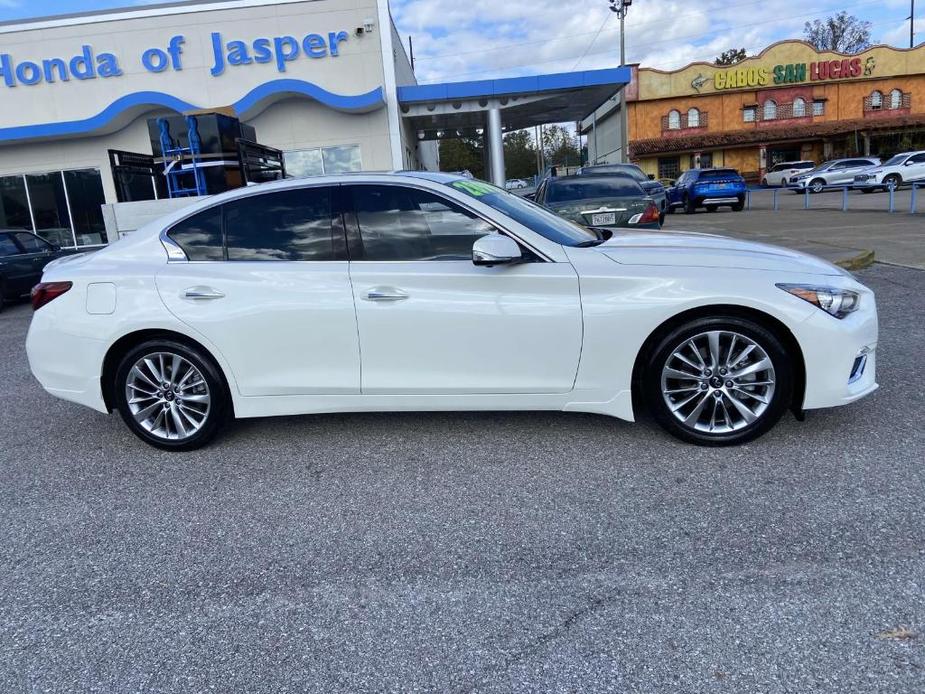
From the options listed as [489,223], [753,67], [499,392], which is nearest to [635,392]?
[499,392]

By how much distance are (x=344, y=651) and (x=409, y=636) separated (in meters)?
0.23

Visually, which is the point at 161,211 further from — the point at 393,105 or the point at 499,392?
the point at 393,105

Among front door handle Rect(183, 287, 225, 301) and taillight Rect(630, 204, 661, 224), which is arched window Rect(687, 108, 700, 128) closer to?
taillight Rect(630, 204, 661, 224)

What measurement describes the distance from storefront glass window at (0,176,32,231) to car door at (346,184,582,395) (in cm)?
2026

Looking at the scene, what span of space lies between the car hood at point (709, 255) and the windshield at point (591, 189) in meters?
6.67

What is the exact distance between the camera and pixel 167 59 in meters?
19.2

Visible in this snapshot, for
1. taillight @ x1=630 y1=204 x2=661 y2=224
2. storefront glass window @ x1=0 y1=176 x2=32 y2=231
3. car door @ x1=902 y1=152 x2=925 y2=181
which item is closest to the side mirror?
taillight @ x1=630 y1=204 x2=661 y2=224

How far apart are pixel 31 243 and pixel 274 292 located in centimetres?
1115

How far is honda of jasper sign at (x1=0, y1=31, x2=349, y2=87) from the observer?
63.0ft

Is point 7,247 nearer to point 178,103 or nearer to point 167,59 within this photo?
point 178,103

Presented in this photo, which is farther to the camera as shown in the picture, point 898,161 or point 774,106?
point 774,106

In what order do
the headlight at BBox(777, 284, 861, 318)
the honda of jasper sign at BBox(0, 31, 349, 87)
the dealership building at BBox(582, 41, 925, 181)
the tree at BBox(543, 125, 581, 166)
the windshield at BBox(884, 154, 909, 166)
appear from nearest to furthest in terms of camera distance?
1. the headlight at BBox(777, 284, 861, 318)
2. the honda of jasper sign at BBox(0, 31, 349, 87)
3. the windshield at BBox(884, 154, 909, 166)
4. the dealership building at BBox(582, 41, 925, 181)
5. the tree at BBox(543, 125, 581, 166)

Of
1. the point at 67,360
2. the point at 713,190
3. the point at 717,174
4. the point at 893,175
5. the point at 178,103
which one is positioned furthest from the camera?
the point at 893,175

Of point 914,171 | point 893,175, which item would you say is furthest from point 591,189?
point 914,171
